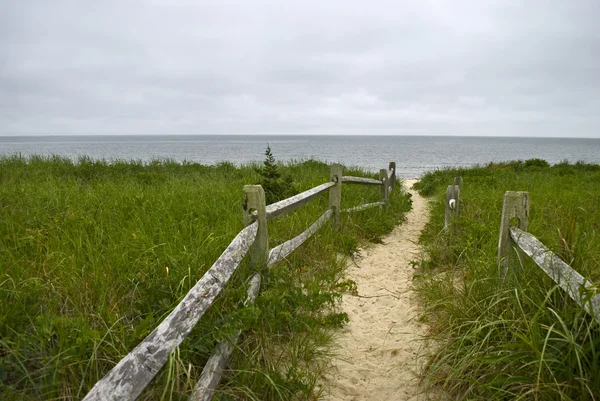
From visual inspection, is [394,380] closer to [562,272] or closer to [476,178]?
[562,272]

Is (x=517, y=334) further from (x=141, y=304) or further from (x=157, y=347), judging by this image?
(x=141, y=304)

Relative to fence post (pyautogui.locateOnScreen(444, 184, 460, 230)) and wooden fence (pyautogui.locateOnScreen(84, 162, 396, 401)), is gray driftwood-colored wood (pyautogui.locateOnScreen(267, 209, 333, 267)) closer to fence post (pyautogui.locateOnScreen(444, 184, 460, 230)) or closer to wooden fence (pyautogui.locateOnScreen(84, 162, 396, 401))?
wooden fence (pyautogui.locateOnScreen(84, 162, 396, 401))

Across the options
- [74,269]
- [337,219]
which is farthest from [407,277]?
[74,269]

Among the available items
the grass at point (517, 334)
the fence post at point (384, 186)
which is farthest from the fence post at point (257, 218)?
the fence post at point (384, 186)

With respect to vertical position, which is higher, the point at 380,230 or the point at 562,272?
the point at 562,272

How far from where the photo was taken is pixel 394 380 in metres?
2.98

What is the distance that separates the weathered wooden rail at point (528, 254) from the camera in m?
2.11

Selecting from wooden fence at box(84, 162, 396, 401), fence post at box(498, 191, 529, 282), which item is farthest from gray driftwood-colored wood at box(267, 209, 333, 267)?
fence post at box(498, 191, 529, 282)

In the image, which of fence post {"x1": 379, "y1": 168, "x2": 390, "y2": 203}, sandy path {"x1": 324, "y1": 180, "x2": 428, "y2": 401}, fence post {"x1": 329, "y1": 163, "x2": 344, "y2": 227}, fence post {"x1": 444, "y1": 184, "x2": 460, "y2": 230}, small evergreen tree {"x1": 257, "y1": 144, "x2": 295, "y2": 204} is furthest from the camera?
fence post {"x1": 379, "y1": 168, "x2": 390, "y2": 203}

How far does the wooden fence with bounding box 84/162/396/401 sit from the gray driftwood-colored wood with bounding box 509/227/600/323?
2.06 m

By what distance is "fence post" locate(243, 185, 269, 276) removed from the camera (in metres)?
3.40

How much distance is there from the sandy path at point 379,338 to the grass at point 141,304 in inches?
7.8

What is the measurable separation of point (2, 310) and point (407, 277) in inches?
174

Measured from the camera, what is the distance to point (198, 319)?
230cm
